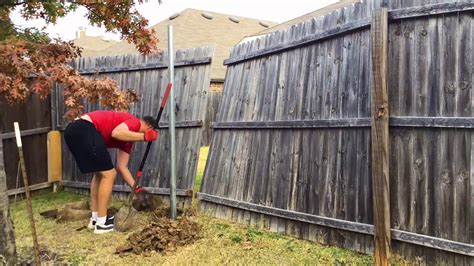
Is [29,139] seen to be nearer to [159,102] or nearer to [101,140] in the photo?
[159,102]

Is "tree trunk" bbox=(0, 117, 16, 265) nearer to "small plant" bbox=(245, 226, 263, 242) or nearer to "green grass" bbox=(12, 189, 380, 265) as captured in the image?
"green grass" bbox=(12, 189, 380, 265)

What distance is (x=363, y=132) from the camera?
3957 mm

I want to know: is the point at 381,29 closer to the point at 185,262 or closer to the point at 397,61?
the point at 397,61

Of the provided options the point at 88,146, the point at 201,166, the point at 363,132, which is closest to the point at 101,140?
the point at 88,146

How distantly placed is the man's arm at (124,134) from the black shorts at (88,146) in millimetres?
208

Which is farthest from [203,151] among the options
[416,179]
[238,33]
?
[238,33]

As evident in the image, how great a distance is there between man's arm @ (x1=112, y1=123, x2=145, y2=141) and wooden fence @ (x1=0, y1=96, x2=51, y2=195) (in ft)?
8.48

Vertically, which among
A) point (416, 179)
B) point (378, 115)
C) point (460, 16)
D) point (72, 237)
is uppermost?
point (460, 16)

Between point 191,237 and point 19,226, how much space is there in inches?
90.0

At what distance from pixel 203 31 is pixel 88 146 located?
15.8m

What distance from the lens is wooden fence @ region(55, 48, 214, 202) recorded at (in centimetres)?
600

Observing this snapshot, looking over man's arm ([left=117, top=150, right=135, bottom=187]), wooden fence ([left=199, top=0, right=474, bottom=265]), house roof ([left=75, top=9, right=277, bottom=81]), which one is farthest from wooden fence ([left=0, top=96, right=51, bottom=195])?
house roof ([left=75, top=9, right=277, bottom=81])

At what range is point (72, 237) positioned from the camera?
5.02m

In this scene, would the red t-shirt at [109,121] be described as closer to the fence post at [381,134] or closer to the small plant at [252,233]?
the small plant at [252,233]
